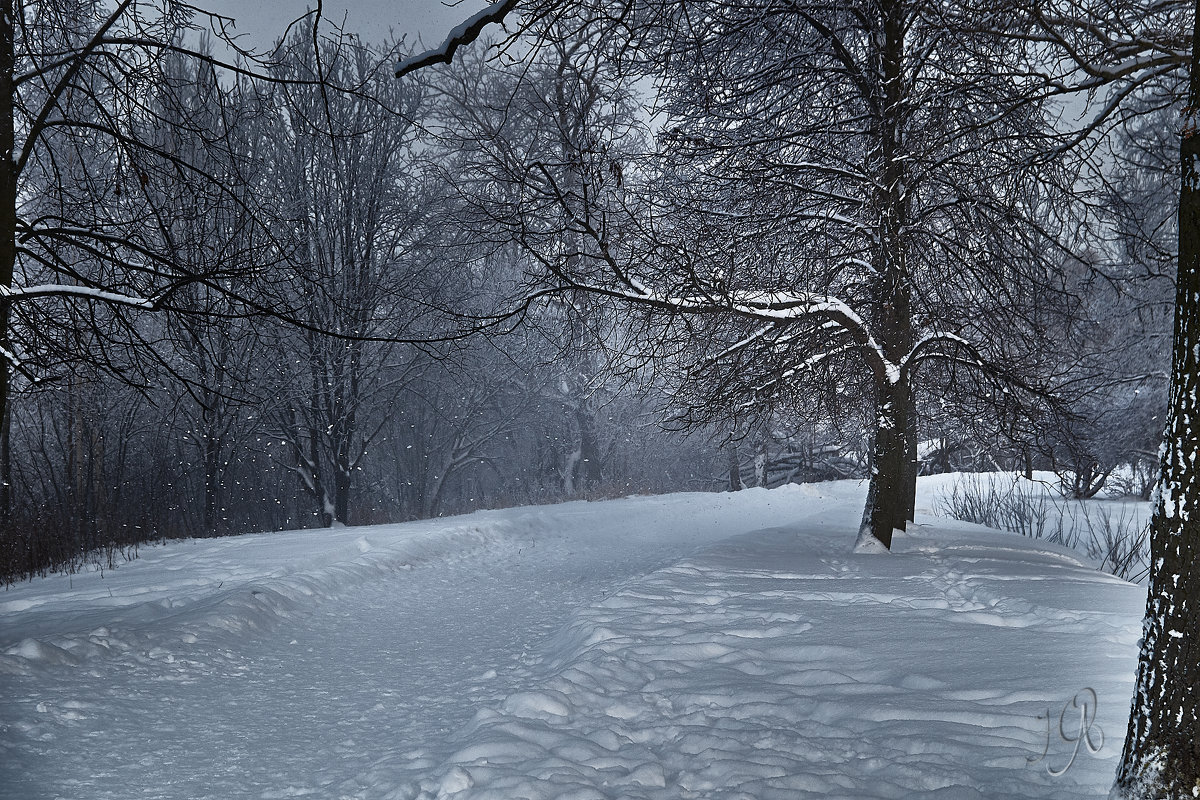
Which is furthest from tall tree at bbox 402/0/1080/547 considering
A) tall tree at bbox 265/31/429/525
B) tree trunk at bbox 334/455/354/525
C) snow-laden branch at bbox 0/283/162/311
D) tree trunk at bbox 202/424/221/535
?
tree trunk at bbox 202/424/221/535

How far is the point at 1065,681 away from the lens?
4172 mm

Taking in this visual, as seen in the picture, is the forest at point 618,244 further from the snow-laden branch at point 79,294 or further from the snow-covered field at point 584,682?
the snow-covered field at point 584,682

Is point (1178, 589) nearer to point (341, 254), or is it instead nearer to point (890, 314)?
point (890, 314)

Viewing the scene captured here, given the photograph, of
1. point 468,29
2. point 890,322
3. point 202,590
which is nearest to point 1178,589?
point 468,29

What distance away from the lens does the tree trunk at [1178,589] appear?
105 inches

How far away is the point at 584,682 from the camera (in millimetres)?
4562

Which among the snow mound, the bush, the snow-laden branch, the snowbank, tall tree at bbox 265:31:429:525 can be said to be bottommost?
the bush

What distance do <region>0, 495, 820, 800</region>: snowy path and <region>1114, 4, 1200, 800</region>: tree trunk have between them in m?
2.95

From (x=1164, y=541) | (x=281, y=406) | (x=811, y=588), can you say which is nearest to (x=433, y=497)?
(x=281, y=406)

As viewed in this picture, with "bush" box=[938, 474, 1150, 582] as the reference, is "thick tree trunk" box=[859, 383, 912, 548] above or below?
above

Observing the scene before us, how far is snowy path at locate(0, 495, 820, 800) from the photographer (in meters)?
3.87

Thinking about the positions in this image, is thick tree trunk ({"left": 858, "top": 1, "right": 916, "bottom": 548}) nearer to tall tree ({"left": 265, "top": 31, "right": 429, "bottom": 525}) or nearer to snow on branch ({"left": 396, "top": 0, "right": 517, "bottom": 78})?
snow on branch ({"left": 396, "top": 0, "right": 517, "bottom": 78})

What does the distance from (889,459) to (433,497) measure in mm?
17594

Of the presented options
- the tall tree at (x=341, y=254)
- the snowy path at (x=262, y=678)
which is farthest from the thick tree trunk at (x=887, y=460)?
the tall tree at (x=341, y=254)
